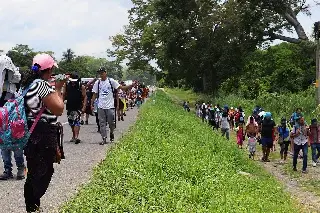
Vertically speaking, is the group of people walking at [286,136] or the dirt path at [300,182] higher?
the group of people walking at [286,136]

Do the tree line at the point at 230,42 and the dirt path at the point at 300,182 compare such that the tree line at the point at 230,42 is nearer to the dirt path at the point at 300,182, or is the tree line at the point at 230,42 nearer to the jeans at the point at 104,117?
the dirt path at the point at 300,182

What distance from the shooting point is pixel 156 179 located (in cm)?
→ 806

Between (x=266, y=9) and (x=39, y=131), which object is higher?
(x=266, y=9)

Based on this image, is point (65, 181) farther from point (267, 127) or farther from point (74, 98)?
point (267, 127)

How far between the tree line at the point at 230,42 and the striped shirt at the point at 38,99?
111 ft

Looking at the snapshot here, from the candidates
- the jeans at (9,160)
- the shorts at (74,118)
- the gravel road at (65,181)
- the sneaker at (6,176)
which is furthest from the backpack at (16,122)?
the shorts at (74,118)

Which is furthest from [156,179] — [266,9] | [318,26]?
[266,9]

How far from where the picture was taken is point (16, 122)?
512 cm

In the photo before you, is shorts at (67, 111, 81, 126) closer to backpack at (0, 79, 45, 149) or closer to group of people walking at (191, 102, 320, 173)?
group of people walking at (191, 102, 320, 173)

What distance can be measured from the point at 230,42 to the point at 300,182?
2578 centimetres

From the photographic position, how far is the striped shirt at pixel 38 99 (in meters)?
4.78

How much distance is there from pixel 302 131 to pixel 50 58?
12.7 metres

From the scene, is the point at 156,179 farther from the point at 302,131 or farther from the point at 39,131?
the point at 302,131

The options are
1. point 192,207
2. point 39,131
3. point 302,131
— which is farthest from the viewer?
point 302,131
